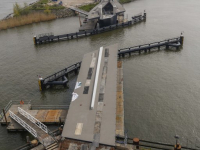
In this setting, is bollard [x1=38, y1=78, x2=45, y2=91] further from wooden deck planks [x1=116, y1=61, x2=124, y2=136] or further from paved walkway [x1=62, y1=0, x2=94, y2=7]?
paved walkway [x1=62, y1=0, x2=94, y2=7]

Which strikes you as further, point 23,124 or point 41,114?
point 41,114

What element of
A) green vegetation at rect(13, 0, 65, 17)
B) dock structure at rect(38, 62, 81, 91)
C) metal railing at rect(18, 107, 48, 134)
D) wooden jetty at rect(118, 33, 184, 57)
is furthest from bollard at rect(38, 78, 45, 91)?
green vegetation at rect(13, 0, 65, 17)

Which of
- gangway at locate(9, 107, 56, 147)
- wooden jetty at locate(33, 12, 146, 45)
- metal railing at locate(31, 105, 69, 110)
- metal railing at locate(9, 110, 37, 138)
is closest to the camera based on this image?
gangway at locate(9, 107, 56, 147)

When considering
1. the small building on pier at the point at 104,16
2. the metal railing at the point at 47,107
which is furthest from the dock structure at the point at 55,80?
the small building on pier at the point at 104,16

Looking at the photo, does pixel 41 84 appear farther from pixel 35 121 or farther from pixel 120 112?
pixel 120 112

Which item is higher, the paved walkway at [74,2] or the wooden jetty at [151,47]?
the paved walkway at [74,2]

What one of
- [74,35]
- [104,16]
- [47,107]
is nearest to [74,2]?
[104,16]

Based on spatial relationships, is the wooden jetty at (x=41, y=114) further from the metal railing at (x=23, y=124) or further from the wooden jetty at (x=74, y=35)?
the wooden jetty at (x=74, y=35)
